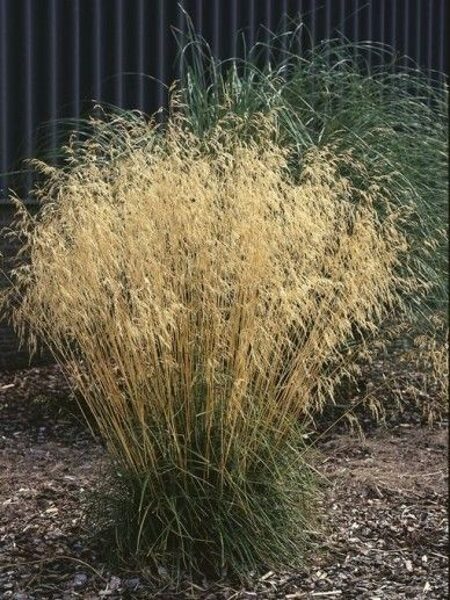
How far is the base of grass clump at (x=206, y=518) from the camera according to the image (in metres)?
3.76

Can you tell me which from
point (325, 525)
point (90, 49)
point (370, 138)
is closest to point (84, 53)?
point (90, 49)

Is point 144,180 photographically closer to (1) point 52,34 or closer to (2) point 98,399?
(2) point 98,399

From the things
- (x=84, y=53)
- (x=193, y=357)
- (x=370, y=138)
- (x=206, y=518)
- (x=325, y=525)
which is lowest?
(x=325, y=525)

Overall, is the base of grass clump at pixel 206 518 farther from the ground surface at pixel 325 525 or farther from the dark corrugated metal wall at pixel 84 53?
the dark corrugated metal wall at pixel 84 53

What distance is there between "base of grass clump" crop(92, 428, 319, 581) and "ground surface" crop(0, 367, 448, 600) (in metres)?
0.06

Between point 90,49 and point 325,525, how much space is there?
4002 mm

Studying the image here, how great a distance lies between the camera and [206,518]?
379cm

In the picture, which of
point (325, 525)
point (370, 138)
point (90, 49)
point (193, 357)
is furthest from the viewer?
point (90, 49)

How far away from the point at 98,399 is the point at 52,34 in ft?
12.4

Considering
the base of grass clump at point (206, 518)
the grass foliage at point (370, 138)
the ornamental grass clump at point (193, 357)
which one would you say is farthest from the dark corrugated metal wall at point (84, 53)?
the base of grass clump at point (206, 518)

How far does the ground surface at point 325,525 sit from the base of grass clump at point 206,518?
61 mm

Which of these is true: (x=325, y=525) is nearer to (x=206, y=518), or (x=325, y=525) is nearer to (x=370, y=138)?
(x=206, y=518)

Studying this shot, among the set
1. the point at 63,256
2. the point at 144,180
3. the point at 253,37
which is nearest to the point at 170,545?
the point at 63,256

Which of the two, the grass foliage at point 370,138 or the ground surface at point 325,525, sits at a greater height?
the grass foliage at point 370,138
